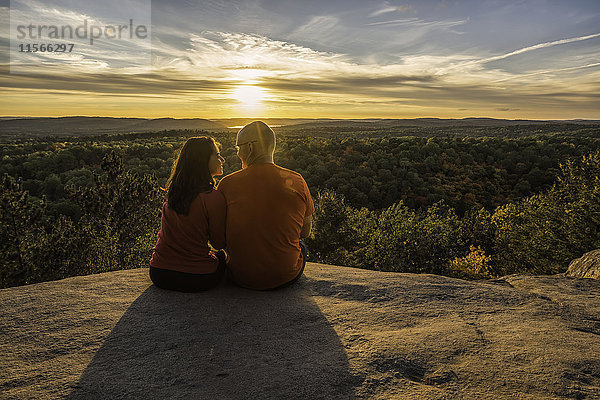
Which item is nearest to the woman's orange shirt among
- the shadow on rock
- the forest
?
the shadow on rock

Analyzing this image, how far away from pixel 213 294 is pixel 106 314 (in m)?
1.15

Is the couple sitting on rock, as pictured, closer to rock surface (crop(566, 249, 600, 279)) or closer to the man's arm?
the man's arm

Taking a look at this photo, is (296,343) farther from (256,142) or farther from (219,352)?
(256,142)

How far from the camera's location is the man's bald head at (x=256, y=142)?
12.9 ft

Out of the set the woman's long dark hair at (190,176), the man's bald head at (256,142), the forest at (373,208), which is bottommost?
the forest at (373,208)

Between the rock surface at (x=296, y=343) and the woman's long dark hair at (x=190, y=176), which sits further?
the woman's long dark hair at (x=190, y=176)

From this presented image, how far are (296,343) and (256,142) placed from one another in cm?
220

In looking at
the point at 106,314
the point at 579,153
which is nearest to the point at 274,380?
the point at 106,314

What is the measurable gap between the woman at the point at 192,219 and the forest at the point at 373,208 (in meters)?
Result: 11.5

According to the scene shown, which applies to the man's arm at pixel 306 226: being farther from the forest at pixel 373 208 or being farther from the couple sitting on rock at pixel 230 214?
the forest at pixel 373 208

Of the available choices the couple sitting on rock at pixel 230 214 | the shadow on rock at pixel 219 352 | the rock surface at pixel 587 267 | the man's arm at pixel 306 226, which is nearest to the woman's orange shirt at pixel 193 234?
the couple sitting on rock at pixel 230 214

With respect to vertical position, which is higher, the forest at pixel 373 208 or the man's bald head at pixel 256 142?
the man's bald head at pixel 256 142

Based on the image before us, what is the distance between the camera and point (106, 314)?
12.0 ft

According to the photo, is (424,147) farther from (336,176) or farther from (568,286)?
(568,286)
